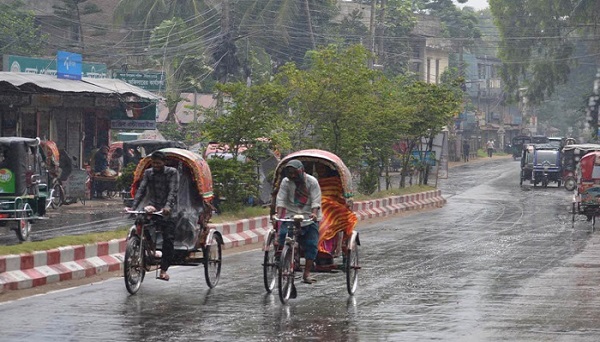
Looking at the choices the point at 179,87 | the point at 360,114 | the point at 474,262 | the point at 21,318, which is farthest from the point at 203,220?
the point at 179,87

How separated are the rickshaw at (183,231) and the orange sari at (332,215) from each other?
1547mm

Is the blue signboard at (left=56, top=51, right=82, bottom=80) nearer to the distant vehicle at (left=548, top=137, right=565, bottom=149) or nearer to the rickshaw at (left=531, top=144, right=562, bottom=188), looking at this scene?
the rickshaw at (left=531, top=144, right=562, bottom=188)

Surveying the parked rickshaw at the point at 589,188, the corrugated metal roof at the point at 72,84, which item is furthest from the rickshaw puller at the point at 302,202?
the corrugated metal roof at the point at 72,84

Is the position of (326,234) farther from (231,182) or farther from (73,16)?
(73,16)

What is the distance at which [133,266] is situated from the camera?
1443 centimetres

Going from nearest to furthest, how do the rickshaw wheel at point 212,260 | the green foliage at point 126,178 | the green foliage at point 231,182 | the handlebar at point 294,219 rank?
the handlebar at point 294,219
the rickshaw wheel at point 212,260
the green foliage at point 231,182
the green foliage at point 126,178

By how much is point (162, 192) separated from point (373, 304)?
3.19m

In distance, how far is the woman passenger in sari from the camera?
49.9ft

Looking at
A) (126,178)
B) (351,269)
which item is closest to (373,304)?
(351,269)

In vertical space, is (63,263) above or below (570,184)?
above

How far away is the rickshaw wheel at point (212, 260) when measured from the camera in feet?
50.4

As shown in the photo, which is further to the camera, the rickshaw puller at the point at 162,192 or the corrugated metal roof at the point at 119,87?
the corrugated metal roof at the point at 119,87

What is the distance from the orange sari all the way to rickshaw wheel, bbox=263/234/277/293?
0.71 m

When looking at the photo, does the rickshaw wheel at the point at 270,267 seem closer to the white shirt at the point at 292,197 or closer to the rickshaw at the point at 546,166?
the white shirt at the point at 292,197
